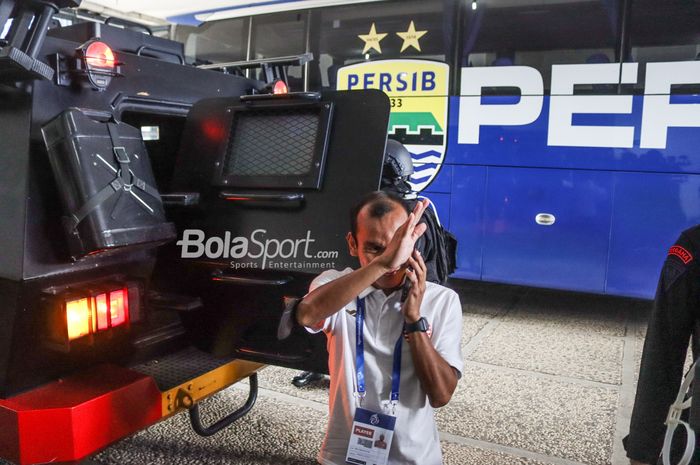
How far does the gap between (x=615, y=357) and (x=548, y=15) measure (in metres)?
3.06

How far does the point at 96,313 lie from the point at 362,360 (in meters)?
1.19

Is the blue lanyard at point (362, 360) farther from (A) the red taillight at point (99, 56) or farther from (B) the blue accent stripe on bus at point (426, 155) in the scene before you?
(B) the blue accent stripe on bus at point (426, 155)

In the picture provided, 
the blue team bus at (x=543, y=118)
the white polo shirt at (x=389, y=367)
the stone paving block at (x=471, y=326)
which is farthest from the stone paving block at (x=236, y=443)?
the blue team bus at (x=543, y=118)

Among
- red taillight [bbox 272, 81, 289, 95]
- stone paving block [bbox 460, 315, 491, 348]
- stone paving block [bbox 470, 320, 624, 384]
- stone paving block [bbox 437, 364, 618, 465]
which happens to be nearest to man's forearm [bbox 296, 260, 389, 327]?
stone paving block [bbox 437, 364, 618, 465]

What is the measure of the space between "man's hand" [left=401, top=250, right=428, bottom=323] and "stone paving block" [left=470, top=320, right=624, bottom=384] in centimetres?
323

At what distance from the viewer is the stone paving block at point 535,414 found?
3.35 meters

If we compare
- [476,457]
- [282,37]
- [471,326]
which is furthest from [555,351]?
[282,37]

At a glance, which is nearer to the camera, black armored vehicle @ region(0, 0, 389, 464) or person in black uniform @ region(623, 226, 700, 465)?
person in black uniform @ region(623, 226, 700, 465)

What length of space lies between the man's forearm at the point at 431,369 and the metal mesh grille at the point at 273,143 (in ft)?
4.16

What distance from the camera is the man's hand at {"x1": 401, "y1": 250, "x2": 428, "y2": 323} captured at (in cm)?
168

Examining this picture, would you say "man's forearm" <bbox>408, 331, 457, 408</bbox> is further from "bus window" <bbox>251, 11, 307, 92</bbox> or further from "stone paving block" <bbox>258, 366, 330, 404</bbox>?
"bus window" <bbox>251, 11, 307, 92</bbox>

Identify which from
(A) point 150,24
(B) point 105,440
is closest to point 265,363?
(B) point 105,440

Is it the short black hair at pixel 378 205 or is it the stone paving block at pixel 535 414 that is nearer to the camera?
the short black hair at pixel 378 205

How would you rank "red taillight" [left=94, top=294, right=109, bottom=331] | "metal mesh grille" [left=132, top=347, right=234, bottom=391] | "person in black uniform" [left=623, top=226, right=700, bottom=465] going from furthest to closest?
"metal mesh grille" [left=132, top=347, right=234, bottom=391]
"red taillight" [left=94, top=294, right=109, bottom=331]
"person in black uniform" [left=623, top=226, right=700, bottom=465]
